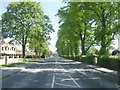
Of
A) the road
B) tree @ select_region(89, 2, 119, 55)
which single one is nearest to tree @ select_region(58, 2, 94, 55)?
tree @ select_region(89, 2, 119, 55)

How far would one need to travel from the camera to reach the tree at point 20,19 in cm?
8062

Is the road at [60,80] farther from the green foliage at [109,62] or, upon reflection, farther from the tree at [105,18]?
the tree at [105,18]

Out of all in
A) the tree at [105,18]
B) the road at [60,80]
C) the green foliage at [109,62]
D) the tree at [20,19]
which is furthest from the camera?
the tree at [20,19]

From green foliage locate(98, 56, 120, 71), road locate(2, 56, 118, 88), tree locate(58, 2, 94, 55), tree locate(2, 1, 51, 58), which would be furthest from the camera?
tree locate(2, 1, 51, 58)

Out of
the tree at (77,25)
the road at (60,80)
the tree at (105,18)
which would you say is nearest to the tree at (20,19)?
the tree at (77,25)

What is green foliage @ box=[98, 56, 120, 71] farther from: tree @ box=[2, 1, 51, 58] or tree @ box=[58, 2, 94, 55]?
tree @ box=[2, 1, 51, 58]

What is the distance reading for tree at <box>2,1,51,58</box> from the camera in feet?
265

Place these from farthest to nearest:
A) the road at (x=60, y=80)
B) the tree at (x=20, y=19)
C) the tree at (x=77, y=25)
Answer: the tree at (x=20, y=19), the tree at (x=77, y=25), the road at (x=60, y=80)

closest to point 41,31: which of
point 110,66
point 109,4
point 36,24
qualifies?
point 36,24

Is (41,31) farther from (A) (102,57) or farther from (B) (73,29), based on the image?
(A) (102,57)

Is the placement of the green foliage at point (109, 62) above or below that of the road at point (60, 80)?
above

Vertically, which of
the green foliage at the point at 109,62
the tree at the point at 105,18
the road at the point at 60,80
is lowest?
the road at the point at 60,80

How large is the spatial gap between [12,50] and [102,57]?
126586mm

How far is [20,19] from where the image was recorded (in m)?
80.9
